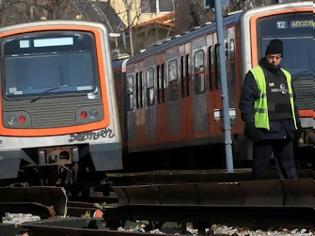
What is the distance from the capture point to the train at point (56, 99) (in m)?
14.4

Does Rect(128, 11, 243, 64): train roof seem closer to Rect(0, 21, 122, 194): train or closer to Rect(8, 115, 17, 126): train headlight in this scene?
Rect(0, 21, 122, 194): train

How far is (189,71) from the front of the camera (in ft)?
63.5

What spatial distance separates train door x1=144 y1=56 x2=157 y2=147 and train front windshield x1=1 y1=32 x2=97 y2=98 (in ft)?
23.4

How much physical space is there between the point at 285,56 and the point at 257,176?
22.7 ft

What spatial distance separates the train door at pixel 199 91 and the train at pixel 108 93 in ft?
0.07

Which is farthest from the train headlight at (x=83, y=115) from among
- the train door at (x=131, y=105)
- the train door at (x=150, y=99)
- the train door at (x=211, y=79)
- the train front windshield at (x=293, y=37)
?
→ the train door at (x=131, y=105)

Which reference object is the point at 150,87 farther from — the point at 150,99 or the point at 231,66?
the point at 231,66

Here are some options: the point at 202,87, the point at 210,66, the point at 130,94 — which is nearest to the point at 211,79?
the point at 210,66

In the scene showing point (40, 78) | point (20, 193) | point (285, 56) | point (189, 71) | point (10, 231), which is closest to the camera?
point (10, 231)

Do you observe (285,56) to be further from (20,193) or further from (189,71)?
(20,193)

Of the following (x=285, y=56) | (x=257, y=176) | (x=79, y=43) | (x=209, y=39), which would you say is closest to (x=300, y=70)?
(x=285, y=56)

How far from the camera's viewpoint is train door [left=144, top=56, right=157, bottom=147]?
71.8 ft

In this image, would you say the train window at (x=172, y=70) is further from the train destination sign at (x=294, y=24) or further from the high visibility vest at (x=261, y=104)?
the high visibility vest at (x=261, y=104)

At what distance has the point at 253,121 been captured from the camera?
9.50 metres
